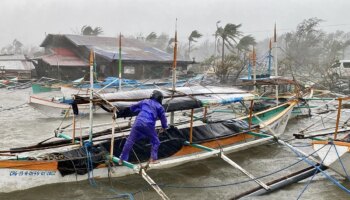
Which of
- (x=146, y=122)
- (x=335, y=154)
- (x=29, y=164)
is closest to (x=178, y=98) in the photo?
(x=146, y=122)

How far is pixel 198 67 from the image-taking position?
40.2 m

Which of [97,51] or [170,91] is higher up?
[97,51]

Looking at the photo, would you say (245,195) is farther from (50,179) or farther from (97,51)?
(97,51)

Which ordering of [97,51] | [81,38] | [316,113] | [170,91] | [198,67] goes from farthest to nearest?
[198,67]
[81,38]
[97,51]
[316,113]
[170,91]

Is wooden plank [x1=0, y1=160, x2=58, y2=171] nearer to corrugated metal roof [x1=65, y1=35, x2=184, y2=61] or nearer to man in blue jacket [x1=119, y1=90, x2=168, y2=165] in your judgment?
man in blue jacket [x1=119, y1=90, x2=168, y2=165]

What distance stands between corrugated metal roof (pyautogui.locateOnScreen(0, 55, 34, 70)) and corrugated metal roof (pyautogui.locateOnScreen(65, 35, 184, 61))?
228 inches

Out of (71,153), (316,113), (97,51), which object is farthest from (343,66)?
(71,153)

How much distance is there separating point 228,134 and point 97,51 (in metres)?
21.8

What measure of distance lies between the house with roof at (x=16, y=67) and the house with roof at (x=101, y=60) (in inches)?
57.2

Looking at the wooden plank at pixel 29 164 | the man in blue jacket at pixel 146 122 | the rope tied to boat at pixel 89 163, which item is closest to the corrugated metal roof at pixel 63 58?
the rope tied to boat at pixel 89 163

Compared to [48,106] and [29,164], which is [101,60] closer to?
[48,106]

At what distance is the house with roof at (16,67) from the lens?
33.7m

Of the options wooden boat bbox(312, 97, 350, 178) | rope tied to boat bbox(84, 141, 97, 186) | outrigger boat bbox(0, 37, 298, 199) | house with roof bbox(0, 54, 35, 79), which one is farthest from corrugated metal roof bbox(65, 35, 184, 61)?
wooden boat bbox(312, 97, 350, 178)

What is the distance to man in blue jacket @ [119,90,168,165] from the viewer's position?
7.45m
